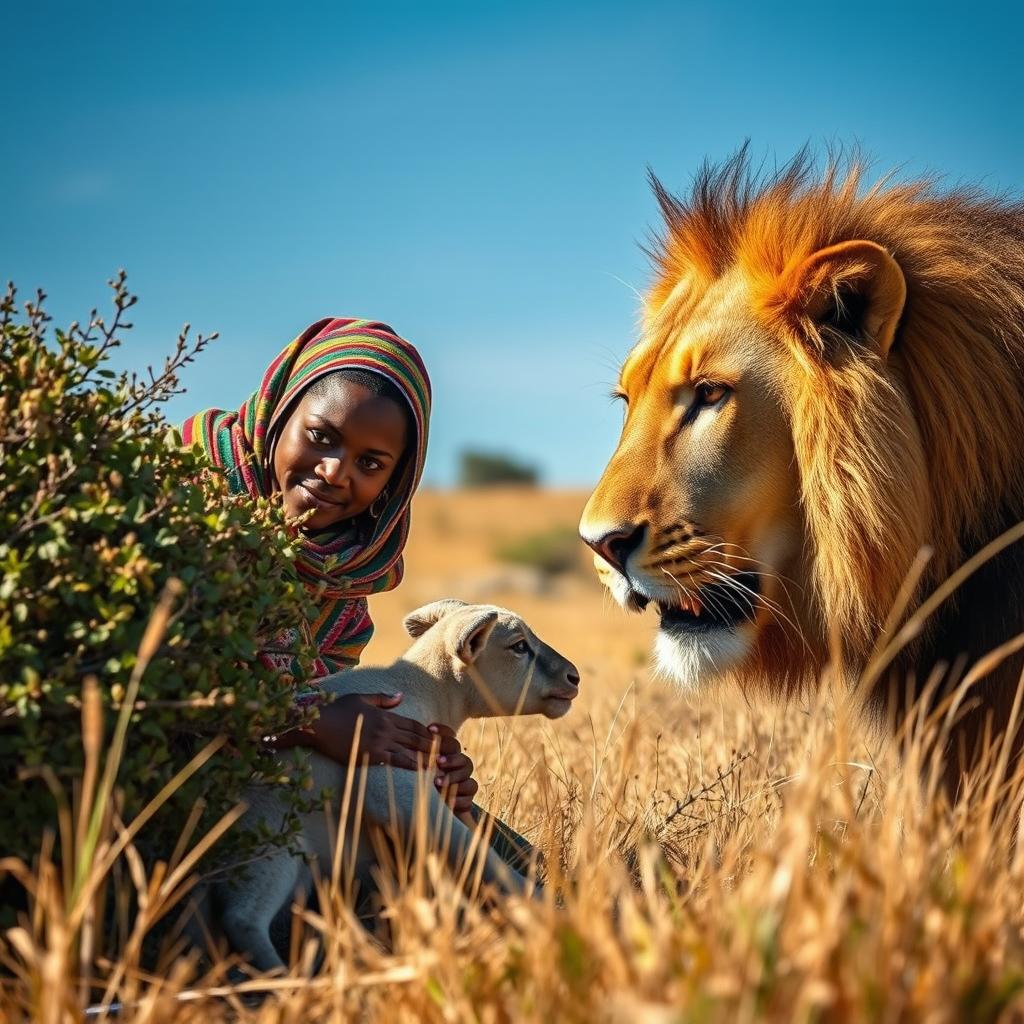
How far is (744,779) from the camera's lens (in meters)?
4.87

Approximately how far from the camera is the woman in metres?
4.62

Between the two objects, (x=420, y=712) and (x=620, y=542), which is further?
(x=420, y=712)

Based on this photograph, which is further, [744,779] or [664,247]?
[744,779]

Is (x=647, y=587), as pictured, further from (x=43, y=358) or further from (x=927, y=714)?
(x=43, y=358)

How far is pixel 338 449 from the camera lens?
4625 mm

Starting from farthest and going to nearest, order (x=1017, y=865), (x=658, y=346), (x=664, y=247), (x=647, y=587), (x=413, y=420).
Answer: (x=413, y=420) < (x=664, y=247) < (x=658, y=346) < (x=647, y=587) < (x=1017, y=865)

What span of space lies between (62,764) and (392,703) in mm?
1393

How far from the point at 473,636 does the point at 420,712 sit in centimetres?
31

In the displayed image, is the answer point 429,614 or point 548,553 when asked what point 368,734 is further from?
point 548,553

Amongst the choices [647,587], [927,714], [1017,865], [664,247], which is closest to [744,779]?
[927,714]

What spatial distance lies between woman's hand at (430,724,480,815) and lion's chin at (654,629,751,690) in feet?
2.53

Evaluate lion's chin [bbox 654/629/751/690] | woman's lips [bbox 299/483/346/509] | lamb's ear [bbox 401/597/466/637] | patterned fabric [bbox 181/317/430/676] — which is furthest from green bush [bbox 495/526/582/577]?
lion's chin [bbox 654/629/751/690]

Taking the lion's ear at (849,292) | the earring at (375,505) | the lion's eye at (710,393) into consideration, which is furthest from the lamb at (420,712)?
the lion's ear at (849,292)

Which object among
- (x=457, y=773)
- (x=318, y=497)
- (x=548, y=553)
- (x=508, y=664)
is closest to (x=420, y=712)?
(x=457, y=773)
